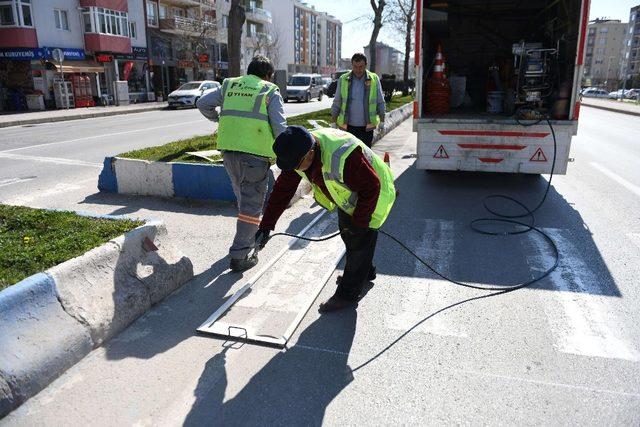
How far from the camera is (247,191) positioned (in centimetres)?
452

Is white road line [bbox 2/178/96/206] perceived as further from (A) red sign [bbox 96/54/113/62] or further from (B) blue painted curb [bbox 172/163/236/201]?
(A) red sign [bbox 96/54/113/62]

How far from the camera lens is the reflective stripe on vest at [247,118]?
14.1 ft

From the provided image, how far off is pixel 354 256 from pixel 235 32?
9030 mm

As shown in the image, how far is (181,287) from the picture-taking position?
420cm

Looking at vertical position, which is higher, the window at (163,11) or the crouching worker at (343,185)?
the window at (163,11)

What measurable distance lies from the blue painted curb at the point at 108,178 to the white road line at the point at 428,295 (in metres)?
4.57

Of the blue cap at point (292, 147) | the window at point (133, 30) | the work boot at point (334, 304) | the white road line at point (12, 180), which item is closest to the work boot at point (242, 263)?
the work boot at point (334, 304)

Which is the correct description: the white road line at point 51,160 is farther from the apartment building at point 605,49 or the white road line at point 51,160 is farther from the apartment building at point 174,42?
the apartment building at point 605,49

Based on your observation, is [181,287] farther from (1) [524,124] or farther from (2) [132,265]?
(1) [524,124]

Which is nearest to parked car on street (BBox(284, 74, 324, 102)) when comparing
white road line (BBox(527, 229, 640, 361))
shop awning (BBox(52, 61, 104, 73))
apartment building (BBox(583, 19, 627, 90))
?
shop awning (BBox(52, 61, 104, 73))

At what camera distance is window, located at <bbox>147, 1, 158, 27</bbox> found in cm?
3797

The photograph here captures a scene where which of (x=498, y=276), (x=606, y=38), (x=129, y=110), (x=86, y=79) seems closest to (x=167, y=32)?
(x=86, y=79)

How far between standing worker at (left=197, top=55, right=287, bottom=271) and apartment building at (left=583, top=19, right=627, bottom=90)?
5161 inches

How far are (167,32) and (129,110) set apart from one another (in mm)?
15733
